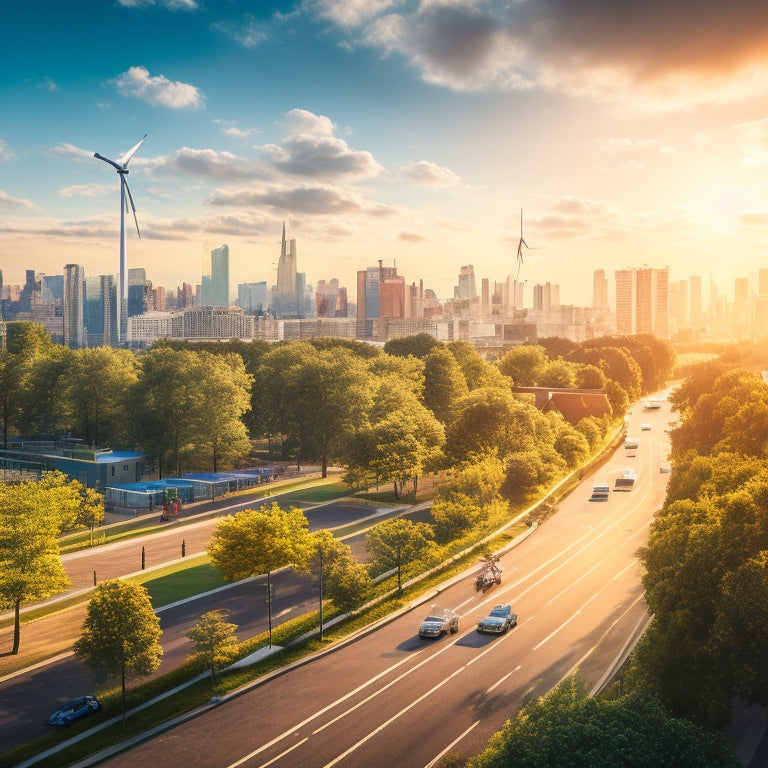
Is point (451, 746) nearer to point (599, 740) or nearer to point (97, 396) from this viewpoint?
point (599, 740)

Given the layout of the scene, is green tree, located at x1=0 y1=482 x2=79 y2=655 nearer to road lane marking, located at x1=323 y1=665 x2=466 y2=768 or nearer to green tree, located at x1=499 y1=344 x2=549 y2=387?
road lane marking, located at x1=323 y1=665 x2=466 y2=768

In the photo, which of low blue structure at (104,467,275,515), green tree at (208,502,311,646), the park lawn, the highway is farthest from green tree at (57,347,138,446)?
the highway

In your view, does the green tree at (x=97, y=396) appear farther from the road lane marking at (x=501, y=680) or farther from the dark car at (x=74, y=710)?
the road lane marking at (x=501, y=680)

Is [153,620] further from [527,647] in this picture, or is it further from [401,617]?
[527,647]

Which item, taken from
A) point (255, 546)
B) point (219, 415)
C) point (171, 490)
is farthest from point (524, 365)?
point (255, 546)

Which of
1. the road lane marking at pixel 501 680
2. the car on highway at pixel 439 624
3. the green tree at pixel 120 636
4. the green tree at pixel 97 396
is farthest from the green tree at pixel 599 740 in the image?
Answer: the green tree at pixel 97 396

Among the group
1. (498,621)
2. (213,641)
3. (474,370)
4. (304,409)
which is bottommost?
(498,621)
